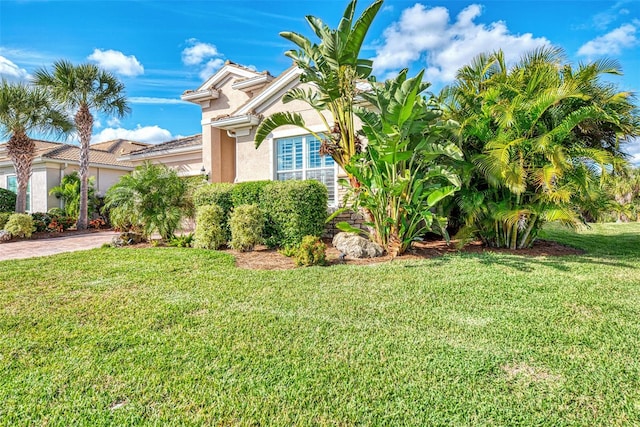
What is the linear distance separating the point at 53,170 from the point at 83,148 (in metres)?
5.22

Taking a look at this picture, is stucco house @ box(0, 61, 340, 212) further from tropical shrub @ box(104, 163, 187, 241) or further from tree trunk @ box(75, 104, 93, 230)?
tropical shrub @ box(104, 163, 187, 241)

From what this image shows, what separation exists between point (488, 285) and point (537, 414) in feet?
11.3

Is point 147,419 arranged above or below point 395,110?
below

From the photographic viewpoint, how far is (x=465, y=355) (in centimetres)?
366

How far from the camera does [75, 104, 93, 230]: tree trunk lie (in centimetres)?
1848

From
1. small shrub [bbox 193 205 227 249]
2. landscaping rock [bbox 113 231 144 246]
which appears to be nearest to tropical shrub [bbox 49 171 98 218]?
landscaping rock [bbox 113 231 144 246]

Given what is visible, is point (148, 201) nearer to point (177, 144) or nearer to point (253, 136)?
point (253, 136)

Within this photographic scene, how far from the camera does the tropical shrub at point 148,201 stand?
1149 cm

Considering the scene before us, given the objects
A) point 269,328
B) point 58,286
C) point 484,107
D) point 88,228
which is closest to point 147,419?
point 269,328

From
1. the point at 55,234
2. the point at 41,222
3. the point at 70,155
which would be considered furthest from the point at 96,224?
the point at 70,155

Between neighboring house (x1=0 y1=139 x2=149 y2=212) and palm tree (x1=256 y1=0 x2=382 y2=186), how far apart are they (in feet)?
58.5

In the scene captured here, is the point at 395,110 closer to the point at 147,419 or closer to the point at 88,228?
the point at 147,419

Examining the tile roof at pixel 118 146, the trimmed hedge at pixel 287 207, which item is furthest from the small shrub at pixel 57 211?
the trimmed hedge at pixel 287 207

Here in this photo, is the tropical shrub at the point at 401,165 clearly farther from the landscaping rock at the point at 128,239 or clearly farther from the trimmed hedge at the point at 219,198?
the landscaping rock at the point at 128,239
